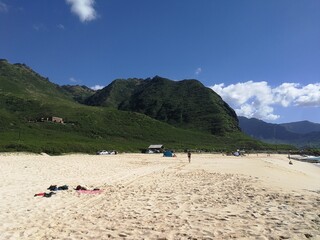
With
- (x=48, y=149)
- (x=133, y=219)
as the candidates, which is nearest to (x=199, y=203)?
(x=133, y=219)

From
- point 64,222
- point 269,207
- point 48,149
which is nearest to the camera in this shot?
point 64,222

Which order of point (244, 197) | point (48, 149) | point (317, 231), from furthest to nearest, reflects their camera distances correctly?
point (48, 149), point (244, 197), point (317, 231)

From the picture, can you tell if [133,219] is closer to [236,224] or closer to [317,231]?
[236,224]

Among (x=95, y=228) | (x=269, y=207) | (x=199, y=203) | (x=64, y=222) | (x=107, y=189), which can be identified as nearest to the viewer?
(x=95, y=228)

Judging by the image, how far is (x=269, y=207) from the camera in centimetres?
1449

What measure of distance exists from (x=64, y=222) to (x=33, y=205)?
3.74m

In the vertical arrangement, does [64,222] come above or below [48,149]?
below

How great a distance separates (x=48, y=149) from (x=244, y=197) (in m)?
68.4

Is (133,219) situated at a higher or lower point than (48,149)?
lower

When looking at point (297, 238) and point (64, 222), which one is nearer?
point (297, 238)

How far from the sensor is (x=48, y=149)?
259 feet

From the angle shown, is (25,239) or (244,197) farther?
(244,197)

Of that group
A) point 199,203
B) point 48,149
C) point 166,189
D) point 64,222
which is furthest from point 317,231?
point 48,149

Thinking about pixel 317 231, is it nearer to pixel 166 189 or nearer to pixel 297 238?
pixel 297 238
